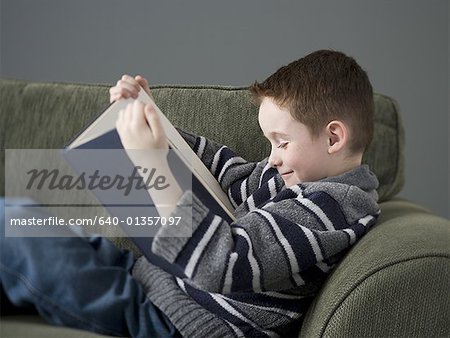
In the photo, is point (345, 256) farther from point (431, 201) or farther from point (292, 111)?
point (431, 201)

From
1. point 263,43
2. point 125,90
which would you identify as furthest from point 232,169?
point 263,43

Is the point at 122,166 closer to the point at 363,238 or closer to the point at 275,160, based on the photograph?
the point at 275,160

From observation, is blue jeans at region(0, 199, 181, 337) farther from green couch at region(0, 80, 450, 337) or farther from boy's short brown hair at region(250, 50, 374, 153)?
boy's short brown hair at region(250, 50, 374, 153)

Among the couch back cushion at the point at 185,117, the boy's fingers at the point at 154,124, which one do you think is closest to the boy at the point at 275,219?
the boy's fingers at the point at 154,124

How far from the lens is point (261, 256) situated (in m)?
0.89

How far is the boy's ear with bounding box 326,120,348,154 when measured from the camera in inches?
41.4

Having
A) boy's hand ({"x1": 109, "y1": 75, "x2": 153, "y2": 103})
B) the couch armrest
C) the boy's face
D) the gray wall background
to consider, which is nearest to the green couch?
the couch armrest

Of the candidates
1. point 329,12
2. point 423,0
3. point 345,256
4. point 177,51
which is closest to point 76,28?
point 177,51

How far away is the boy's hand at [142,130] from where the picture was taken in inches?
35.0

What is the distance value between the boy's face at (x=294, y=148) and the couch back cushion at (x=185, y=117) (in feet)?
0.68

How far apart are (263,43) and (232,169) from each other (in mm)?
883

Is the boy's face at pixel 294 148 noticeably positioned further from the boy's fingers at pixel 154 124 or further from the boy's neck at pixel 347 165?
the boy's fingers at pixel 154 124

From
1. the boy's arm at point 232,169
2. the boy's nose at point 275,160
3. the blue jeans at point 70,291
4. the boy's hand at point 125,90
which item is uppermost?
the boy's hand at point 125,90

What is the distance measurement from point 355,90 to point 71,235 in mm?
483
